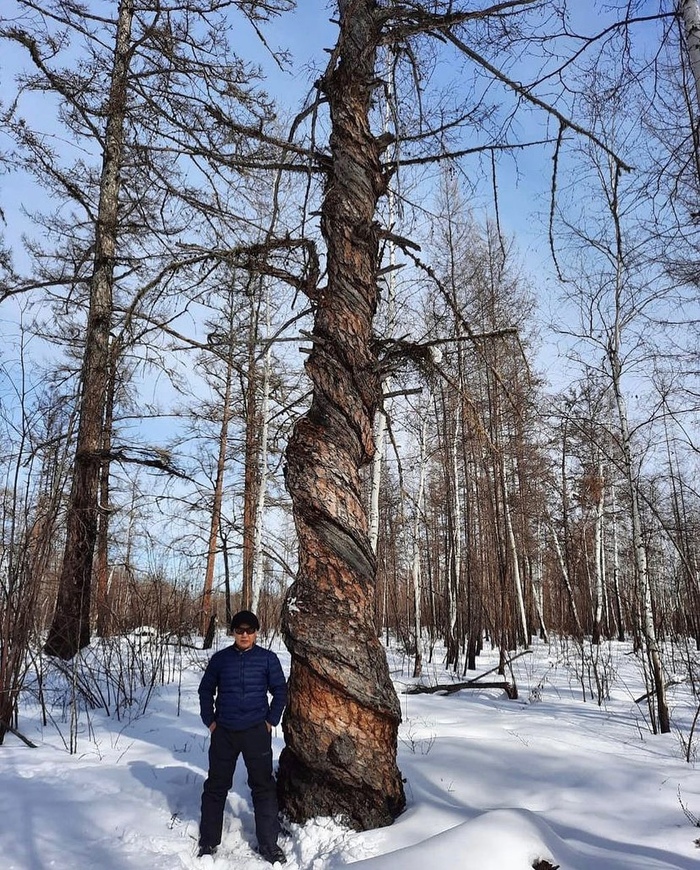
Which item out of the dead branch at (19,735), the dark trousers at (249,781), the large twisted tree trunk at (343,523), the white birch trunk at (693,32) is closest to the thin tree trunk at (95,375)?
the dead branch at (19,735)

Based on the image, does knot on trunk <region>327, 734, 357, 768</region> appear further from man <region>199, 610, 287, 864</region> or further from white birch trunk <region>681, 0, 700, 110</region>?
white birch trunk <region>681, 0, 700, 110</region>

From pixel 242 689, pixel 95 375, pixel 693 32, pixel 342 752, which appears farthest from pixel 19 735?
pixel 693 32

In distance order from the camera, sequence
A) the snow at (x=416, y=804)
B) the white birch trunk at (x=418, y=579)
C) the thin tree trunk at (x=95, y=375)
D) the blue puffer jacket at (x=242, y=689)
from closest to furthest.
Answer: the snow at (x=416, y=804)
the blue puffer jacket at (x=242, y=689)
the thin tree trunk at (x=95, y=375)
the white birch trunk at (x=418, y=579)

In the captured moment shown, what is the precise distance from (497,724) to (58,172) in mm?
8807

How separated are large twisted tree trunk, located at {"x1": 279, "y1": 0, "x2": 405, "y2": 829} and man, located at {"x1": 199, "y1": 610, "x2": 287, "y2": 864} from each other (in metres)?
0.14

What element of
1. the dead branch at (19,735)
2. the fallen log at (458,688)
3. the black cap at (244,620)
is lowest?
the fallen log at (458,688)

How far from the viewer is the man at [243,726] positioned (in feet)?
9.07

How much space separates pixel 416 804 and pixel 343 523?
1.57 metres

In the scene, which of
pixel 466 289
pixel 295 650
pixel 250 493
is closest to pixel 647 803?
pixel 295 650

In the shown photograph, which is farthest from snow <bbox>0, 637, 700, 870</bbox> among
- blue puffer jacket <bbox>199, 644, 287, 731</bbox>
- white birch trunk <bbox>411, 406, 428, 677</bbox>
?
white birch trunk <bbox>411, 406, 428, 677</bbox>

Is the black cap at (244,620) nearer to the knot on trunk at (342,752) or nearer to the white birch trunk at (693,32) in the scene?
the knot on trunk at (342,752)

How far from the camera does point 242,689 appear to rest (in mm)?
3100

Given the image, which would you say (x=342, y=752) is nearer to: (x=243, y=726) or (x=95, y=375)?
(x=243, y=726)

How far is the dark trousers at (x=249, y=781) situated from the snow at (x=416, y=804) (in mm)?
103
